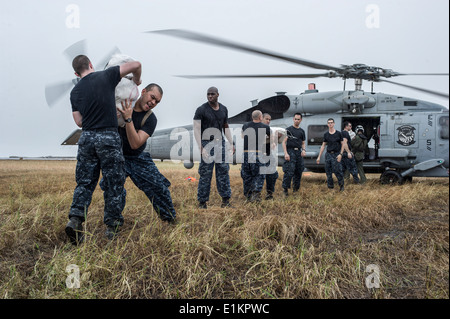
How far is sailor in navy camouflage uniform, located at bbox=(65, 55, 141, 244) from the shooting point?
2.47 meters

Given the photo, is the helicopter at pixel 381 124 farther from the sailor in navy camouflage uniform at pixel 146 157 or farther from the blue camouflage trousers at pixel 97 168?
the blue camouflage trousers at pixel 97 168

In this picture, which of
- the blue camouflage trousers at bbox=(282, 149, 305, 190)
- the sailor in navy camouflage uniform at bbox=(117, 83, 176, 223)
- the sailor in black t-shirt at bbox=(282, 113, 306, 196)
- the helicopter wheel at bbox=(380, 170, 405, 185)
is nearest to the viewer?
the sailor in navy camouflage uniform at bbox=(117, 83, 176, 223)

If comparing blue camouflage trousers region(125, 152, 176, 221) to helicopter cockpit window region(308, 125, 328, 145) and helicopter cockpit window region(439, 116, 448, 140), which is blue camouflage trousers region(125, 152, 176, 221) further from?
helicopter cockpit window region(439, 116, 448, 140)

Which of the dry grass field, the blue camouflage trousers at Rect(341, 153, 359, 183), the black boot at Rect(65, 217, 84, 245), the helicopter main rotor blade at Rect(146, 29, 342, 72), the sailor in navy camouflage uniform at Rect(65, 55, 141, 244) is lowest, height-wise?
the blue camouflage trousers at Rect(341, 153, 359, 183)

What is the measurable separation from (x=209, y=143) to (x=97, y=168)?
189 centimetres

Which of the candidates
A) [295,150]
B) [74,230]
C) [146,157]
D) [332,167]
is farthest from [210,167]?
[332,167]

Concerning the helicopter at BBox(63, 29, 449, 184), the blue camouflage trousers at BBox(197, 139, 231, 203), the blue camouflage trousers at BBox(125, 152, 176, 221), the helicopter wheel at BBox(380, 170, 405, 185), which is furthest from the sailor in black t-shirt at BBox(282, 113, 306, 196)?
the blue camouflage trousers at BBox(125, 152, 176, 221)

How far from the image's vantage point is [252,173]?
507 cm

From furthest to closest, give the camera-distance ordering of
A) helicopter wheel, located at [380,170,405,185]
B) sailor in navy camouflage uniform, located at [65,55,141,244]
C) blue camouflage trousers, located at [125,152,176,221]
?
1. helicopter wheel, located at [380,170,405,185]
2. blue camouflage trousers, located at [125,152,176,221]
3. sailor in navy camouflage uniform, located at [65,55,141,244]

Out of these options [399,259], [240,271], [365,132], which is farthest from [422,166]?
[240,271]

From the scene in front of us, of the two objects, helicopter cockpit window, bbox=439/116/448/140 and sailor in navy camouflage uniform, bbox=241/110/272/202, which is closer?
sailor in navy camouflage uniform, bbox=241/110/272/202

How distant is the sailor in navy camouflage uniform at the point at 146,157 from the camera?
288 centimetres

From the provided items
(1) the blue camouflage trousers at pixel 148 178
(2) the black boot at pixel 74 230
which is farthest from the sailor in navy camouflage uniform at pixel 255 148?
(2) the black boot at pixel 74 230
